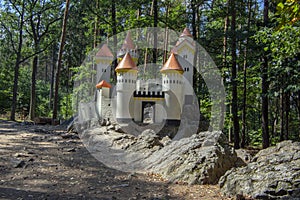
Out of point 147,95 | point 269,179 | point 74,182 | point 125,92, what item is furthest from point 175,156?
point 125,92

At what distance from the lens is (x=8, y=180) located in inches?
244

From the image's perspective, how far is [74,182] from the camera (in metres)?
6.36

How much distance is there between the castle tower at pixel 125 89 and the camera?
14.5 meters

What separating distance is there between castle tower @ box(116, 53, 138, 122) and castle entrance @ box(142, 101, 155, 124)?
0.78m

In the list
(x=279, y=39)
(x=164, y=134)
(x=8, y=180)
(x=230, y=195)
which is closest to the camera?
(x=230, y=195)

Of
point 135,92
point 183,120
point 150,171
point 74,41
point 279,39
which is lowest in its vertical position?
point 150,171

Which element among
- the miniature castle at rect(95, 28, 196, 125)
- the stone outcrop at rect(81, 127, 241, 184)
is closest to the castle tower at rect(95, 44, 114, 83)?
the miniature castle at rect(95, 28, 196, 125)

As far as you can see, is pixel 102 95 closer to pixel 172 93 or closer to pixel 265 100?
pixel 172 93

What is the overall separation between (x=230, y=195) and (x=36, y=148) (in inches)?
300

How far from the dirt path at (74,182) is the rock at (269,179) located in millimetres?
417

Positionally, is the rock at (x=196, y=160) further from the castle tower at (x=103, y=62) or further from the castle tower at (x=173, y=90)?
the castle tower at (x=103, y=62)

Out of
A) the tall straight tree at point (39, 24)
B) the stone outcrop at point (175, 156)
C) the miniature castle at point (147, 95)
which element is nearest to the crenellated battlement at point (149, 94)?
the miniature castle at point (147, 95)

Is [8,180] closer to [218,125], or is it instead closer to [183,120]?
[183,120]

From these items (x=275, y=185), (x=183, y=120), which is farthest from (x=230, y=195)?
(x=183, y=120)
